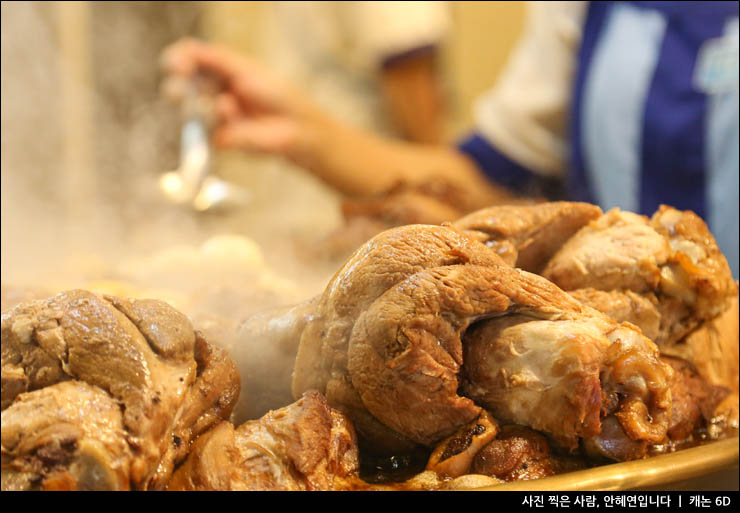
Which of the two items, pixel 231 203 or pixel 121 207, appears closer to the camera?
pixel 231 203

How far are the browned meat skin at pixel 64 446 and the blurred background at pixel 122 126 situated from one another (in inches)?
34.3

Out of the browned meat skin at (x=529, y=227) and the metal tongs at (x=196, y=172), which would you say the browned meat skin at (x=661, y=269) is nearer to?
the browned meat skin at (x=529, y=227)

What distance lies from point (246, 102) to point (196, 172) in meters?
0.51

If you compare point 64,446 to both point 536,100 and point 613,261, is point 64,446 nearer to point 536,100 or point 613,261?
point 613,261

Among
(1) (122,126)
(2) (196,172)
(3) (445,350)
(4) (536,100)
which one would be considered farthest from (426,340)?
(1) (122,126)

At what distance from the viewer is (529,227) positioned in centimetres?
110

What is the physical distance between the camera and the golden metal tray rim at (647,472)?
0.83 meters

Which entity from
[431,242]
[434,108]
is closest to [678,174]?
[431,242]

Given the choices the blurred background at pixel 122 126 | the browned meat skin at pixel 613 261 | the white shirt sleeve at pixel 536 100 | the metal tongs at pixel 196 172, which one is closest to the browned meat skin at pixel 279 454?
the browned meat skin at pixel 613 261

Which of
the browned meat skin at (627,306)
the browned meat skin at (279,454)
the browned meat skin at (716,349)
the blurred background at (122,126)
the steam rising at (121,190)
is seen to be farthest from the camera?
the blurred background at (122,126)

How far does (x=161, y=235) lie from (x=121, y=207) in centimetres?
82

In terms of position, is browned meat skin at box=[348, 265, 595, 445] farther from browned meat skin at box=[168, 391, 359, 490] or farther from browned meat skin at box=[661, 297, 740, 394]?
browned meat skin at box=[661, 297, 740, 394]

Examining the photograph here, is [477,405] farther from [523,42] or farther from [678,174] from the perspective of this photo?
[523,42]

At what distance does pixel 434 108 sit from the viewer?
458 cm
